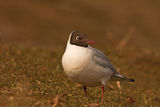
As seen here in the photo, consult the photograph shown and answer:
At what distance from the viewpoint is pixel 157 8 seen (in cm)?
2703

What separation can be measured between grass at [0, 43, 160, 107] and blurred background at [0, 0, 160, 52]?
6221 millimetres

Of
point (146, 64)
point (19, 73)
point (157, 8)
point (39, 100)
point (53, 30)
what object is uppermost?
point (157, 8)

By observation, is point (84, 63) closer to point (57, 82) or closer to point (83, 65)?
point (83, 65)

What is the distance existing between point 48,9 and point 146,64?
39.5 feet

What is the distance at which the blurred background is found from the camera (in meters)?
19.8

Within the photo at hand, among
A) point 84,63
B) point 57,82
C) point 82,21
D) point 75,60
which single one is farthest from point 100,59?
point 82,21

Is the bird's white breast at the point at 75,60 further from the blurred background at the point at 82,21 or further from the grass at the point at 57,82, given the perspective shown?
the blurred background at the point at 82,21

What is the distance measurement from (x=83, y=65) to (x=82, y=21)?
1694 cm

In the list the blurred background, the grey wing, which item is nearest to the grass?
the grey wing

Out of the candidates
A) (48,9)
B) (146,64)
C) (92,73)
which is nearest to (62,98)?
(92,73)

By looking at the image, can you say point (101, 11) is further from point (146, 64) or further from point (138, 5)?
point (146, 64)

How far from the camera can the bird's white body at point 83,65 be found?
6188 millimetres

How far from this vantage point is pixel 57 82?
7.50 meters

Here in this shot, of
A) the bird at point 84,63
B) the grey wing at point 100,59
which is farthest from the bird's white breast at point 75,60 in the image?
the grey wing at point 100,59
